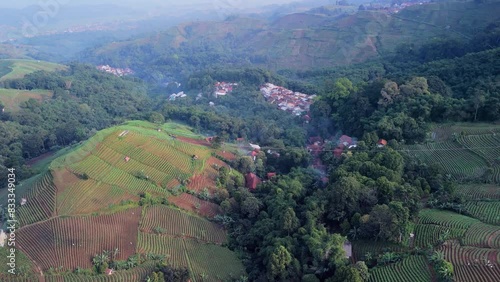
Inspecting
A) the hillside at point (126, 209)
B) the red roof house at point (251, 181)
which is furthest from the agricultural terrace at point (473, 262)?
the red roof house at point (251, 181)

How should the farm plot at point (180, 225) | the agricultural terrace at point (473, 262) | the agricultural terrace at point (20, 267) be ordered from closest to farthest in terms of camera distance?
the agricultural terrace at point (473, 262) → the agricultural terrace at point (20, 267) → the farm plot at point (180, 225)

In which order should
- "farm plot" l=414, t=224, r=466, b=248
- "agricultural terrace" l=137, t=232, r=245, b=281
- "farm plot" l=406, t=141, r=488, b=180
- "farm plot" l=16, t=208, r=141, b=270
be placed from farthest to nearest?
"farm plot" l=406, t=141, r=488, b=180, "agricultural terrace" l=137, t=232, r=245, b=281, "farm plot" l=16, t=208, r=141, b=270, "farm plot" l=414, t=224, r=466, b=248

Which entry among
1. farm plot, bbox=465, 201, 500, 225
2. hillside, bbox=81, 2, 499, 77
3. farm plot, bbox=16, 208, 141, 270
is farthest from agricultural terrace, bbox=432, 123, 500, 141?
hillside, bbox=81, 2, 499, 77

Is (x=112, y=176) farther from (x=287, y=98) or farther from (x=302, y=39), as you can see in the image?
(x=302, y=39)

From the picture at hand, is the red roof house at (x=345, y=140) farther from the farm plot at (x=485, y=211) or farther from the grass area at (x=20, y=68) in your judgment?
the grass area at (x=20, y=68)

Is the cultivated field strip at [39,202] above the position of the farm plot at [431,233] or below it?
above

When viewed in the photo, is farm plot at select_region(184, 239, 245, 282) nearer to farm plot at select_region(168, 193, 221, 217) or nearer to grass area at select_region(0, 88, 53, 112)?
farm plot at select_region(168, 193, 221, 217)
